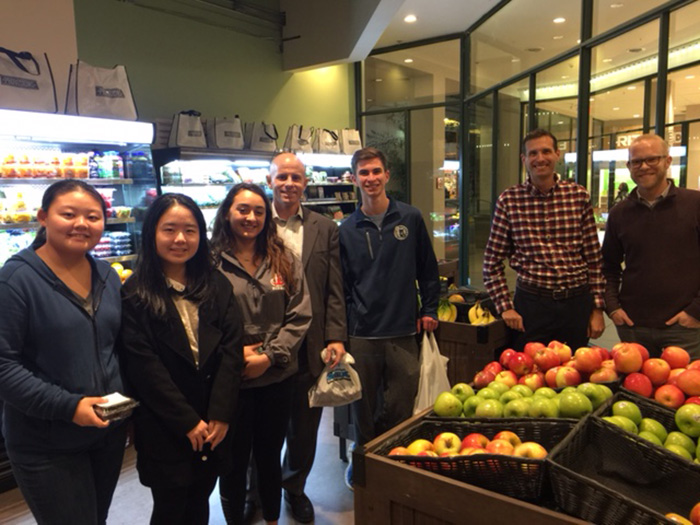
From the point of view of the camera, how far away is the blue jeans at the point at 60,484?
161 centimetres

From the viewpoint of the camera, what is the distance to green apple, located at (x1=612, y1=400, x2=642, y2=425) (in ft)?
5.03

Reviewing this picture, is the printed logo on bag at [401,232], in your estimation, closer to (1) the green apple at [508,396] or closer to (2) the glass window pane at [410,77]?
(1) the green apple at [508,396]

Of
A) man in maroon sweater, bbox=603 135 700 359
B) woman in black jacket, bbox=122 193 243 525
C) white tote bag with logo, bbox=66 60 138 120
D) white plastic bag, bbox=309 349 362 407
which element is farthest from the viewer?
white tote bag with logo, bbox=66 60 138 120

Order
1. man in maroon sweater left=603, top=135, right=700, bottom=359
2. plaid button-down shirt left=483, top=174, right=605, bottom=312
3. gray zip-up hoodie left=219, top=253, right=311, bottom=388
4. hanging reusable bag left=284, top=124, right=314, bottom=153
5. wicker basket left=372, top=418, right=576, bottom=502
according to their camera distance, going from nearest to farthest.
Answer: wicker basket left=372, top=418, right=576, bottom=502 < gray zip-up hoodie left=219, top=253, right=311, bottom=388 < man in maroon sweater left=603, top=135, right=700, bottom=359 < plaid button-down shirt left=483, top=174, right=605, bottom=312 < hanging reusable bag left=284, top=124, right=314, bottom=153

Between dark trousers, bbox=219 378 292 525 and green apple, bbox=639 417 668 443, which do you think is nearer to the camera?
green apple, bbox=639 417 668 443

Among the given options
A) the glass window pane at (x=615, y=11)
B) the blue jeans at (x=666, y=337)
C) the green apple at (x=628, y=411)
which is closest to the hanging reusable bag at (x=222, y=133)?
the glass window pane at (x=615, y=11)

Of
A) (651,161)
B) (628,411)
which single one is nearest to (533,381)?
(628,411)

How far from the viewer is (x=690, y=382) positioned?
65.5 inches

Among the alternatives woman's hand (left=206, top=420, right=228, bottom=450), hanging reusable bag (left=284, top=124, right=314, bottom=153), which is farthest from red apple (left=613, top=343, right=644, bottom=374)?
hanging reusable bag (left=284, top=124, right=314, bottom=153)

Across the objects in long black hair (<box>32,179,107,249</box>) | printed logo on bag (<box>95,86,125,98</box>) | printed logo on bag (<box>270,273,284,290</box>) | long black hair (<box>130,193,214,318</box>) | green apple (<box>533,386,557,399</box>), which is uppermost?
printed logo on bag (<box>95,86,125,98</box>)

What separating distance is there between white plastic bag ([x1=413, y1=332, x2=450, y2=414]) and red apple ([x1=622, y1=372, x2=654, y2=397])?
3.66ft

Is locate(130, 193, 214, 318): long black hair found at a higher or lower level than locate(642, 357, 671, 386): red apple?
higher

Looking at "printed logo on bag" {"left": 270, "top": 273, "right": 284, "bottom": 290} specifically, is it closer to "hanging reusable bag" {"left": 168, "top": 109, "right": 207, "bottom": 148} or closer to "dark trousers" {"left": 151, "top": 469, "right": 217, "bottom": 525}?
"dark trousers" {"left": 151, "top": 469, "right": 217, "bottom": 525}

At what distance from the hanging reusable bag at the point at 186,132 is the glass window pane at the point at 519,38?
3.88 m
